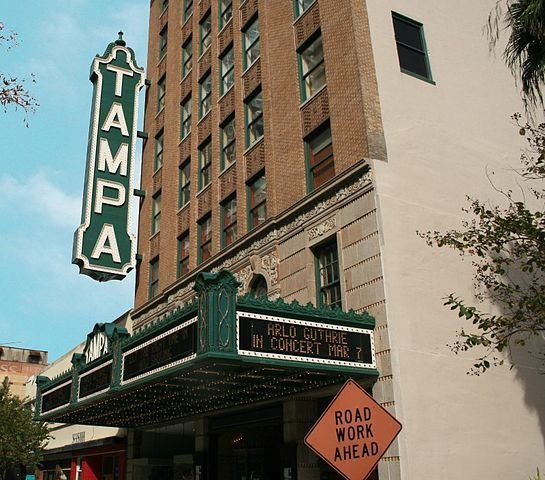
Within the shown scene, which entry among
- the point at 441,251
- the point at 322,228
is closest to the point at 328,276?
the point at 322,228

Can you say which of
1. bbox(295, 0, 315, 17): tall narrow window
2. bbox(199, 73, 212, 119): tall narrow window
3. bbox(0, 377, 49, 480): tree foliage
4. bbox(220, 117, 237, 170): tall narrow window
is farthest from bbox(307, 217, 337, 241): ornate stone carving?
bbox(0, 377, 49, 480): tree foliage

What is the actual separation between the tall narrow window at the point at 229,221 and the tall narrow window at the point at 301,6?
22.9ft

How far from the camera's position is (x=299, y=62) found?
845 inches

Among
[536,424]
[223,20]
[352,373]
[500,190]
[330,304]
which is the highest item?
[223,20]

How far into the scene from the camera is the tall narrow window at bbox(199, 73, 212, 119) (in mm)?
28302

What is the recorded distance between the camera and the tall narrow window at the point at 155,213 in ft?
104

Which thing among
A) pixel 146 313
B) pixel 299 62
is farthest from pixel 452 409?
pixel 146 313

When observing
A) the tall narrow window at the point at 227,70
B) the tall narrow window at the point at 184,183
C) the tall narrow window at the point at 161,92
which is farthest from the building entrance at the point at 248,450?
the tall narrow window at the point at 161,92

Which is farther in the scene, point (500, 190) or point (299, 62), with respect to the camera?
point (299, 62)

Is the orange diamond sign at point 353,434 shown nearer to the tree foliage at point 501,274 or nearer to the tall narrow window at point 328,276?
the tree foliage at point 501,274

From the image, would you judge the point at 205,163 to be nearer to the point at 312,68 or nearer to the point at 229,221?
the point at 229,221

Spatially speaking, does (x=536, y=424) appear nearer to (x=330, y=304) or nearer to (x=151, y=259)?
(x=330, y=304)

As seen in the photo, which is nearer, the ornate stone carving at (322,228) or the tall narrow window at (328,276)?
the tall narrow window at (328,276)

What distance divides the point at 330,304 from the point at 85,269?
40.5ft
